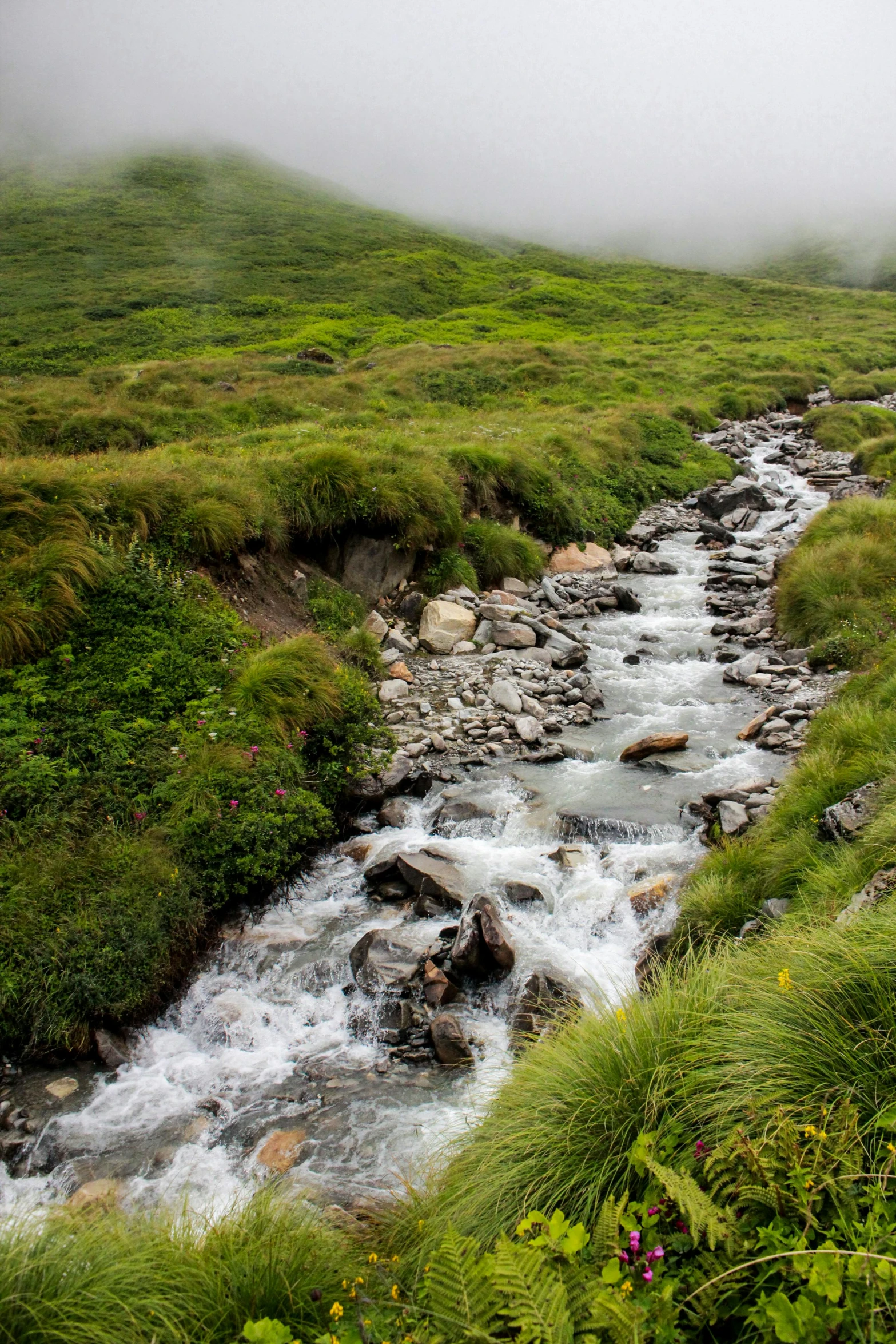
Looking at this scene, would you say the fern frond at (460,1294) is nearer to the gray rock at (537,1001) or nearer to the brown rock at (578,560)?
the gray rock at (537,1001)

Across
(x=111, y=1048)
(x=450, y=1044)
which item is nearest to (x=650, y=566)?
(x=450, y=1044)

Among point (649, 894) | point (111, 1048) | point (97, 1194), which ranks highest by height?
point (649, 894)

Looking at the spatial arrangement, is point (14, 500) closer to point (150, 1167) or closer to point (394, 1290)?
point (150, 1167)

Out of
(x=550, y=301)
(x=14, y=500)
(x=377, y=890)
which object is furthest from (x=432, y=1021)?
(x=550, y=301)

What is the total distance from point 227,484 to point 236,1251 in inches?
415

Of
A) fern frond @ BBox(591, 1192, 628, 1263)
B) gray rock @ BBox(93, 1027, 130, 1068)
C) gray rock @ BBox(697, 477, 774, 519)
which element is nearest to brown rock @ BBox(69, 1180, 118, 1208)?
gray rock @ BBox(93, 1027, 130, 1068)

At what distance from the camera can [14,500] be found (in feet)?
31.7

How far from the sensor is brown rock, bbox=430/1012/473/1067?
5.85 m

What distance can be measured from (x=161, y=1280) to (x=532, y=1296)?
1.64 metres

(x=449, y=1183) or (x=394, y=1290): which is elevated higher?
(x=394, y=1290)

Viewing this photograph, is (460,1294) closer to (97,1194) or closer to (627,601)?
(97,1194)

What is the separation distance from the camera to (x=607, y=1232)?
2.74m

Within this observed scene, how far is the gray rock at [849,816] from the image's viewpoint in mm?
5820

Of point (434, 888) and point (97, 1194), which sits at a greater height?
point (434, 888)
